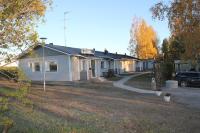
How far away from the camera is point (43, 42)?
712 cm

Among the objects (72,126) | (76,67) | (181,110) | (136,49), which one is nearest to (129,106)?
(181,110)

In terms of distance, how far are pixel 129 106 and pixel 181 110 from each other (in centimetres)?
276

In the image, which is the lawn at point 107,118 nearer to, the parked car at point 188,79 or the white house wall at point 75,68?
the parked car at point 188,79

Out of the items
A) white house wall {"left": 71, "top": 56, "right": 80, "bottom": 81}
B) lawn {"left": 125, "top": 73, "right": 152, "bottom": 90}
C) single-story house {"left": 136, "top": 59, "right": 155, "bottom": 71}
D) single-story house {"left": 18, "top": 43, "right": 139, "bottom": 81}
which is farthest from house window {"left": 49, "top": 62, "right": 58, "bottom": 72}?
single-story house {"left": 136, "top": 59, "right": 155, "bottom": 71}

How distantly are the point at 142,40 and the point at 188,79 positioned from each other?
4759 centimetres

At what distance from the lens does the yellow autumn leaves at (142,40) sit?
80688mm

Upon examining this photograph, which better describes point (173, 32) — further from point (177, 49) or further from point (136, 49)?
point (136, 49)

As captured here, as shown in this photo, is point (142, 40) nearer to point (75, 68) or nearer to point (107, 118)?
point (75, 68)

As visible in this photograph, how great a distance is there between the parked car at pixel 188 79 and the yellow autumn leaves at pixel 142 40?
46.2 metres

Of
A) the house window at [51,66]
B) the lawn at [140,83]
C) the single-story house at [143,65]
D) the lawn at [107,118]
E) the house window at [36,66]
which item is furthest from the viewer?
the single-story house at [143,65]

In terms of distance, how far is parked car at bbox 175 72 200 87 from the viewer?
32.9m

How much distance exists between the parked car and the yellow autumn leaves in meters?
46.2

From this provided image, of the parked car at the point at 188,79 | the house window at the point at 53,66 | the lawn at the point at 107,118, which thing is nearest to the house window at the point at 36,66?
the house window at the point at 53,66

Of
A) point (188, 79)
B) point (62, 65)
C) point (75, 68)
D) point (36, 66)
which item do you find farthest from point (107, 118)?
point (36, 66)
